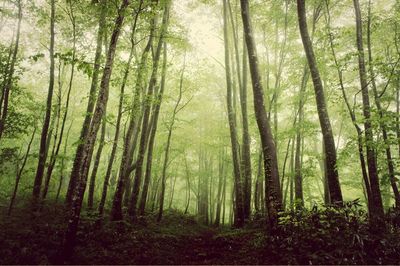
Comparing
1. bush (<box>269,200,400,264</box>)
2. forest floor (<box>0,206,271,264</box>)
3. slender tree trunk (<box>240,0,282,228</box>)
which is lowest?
forest floor (<box>0,206,271,264</box>)

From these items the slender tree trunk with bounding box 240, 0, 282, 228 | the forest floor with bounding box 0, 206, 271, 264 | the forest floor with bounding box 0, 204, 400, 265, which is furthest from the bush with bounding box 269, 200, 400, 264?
the forest floor with bounding box 0, 206, 271, 264

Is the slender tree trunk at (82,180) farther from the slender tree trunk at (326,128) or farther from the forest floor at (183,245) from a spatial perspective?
the slender tree trunk at (326,128)

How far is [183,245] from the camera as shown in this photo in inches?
388

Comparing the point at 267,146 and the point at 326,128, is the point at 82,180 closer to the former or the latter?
the point at 267,146

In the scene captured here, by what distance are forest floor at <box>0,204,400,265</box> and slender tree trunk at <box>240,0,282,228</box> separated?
2.23 feet

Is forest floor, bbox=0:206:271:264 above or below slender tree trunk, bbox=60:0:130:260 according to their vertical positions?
below

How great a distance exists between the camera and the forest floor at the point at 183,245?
580 centimetres

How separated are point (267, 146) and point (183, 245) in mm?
5007

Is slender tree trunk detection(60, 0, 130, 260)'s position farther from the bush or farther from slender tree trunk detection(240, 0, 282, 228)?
the bush

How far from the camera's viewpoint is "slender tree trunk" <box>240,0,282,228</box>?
24.6 ft

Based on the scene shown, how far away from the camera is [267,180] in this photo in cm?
778

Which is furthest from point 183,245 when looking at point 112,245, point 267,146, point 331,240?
point 331,240

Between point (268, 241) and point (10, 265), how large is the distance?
639cm

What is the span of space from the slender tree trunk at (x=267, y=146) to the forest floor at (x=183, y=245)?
680mm
